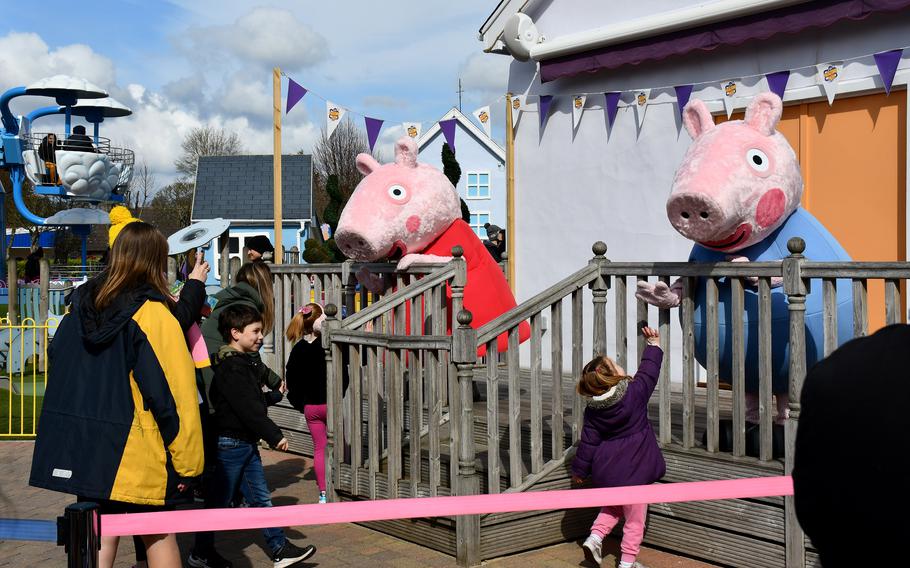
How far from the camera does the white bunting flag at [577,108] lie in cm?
974

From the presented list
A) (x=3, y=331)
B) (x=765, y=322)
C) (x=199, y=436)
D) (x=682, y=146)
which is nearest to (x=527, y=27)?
(x=682, y=146)

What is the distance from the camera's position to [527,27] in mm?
10086

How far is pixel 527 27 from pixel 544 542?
6.11 m

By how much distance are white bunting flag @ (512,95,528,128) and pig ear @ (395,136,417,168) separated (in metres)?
2.61

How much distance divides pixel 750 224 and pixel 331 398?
2898mm

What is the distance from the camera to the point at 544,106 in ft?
33.3

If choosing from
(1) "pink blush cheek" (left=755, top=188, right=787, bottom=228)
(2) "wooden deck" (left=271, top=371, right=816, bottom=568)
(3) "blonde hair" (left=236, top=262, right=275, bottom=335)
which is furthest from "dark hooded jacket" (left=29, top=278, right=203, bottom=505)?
(1) "pink blush cheek" (left=755, top=188, right=787, bottom=228)

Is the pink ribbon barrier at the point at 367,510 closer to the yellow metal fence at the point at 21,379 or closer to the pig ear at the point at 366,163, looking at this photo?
the pig ear at the point at 366,163

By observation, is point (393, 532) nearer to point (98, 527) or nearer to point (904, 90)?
point (98, 527)

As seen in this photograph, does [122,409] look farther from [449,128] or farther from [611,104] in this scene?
[449,128]

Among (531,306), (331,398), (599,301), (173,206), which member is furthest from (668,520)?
(173,206)

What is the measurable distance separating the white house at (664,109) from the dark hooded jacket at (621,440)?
11.2ft

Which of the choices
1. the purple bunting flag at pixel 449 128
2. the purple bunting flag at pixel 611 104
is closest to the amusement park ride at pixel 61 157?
the purple bunting flag at pixel 449 128

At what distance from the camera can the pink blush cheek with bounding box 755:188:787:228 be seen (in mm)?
5422
